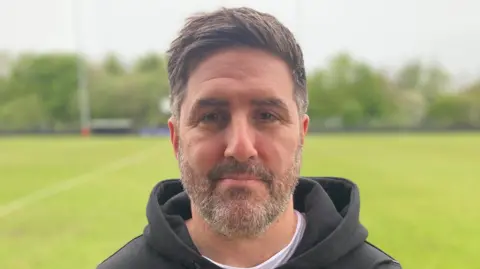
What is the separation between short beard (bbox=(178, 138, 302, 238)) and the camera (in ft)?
4.79

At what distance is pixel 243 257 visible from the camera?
5.20ft

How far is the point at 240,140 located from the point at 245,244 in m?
0.31

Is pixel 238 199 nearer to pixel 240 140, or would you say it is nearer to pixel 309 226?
pixel 240 140

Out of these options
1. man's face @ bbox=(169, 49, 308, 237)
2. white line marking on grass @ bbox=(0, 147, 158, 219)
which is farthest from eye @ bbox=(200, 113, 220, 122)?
white line marking on grass @ bbox=(0, 147, 158, 219)

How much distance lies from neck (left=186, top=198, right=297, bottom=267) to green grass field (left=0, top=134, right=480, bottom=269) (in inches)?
181

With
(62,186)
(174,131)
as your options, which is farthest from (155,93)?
(174,131)

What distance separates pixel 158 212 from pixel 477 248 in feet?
19.6

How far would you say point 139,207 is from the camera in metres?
9.80

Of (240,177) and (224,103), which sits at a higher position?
(224,103)

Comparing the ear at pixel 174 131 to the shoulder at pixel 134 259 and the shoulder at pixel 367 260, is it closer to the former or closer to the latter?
the shoulder at pixel 134 259

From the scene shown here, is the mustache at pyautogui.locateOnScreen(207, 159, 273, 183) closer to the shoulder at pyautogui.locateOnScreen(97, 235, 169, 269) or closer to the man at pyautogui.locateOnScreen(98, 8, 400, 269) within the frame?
the man at pyautogui.locateOnScreen(98, 8, 400, 269)

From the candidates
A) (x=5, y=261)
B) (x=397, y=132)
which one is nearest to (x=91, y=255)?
(x=5, y=261)

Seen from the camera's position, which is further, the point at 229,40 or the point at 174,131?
the point at 174,131

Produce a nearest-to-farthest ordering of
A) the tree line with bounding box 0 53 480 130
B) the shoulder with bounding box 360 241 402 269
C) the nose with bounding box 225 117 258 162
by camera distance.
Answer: the nose with bounding box 225 117 258 162, the shoulder with bounding box 360 241 402 269, the tree line with bounding box 0 53 480 130
